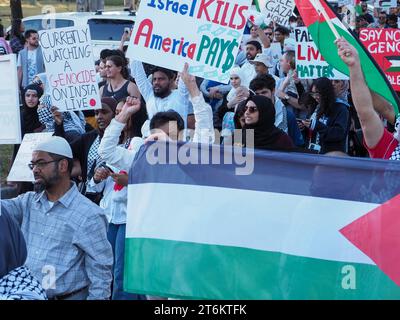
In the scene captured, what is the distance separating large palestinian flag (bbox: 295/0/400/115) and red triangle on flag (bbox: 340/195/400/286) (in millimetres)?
1468

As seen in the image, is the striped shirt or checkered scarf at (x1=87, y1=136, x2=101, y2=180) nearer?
the striped shirt

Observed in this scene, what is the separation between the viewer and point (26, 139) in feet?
27.2

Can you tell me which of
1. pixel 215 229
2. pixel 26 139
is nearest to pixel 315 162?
pixel 215 229

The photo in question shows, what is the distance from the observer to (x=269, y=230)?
5000 mm

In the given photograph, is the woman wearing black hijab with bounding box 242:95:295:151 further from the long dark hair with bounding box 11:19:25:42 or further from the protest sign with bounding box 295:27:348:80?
the long dark hair with bounding box 11:19:25:42

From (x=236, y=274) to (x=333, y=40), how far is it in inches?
86.2

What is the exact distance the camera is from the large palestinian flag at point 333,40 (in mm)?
6188

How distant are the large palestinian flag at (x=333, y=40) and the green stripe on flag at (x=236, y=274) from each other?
1670 mm

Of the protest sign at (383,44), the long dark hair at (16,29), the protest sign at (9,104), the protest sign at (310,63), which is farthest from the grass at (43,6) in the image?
the protest sign at (9,104)

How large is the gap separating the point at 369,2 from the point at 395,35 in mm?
22286

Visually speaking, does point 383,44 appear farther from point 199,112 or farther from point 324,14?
point 199,112

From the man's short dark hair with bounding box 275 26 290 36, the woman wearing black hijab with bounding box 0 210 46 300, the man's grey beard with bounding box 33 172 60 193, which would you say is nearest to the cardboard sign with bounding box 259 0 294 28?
the man's short dark hair with bounding box 275 26 290 36

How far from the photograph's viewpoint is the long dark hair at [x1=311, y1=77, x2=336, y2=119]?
29.7 feet
